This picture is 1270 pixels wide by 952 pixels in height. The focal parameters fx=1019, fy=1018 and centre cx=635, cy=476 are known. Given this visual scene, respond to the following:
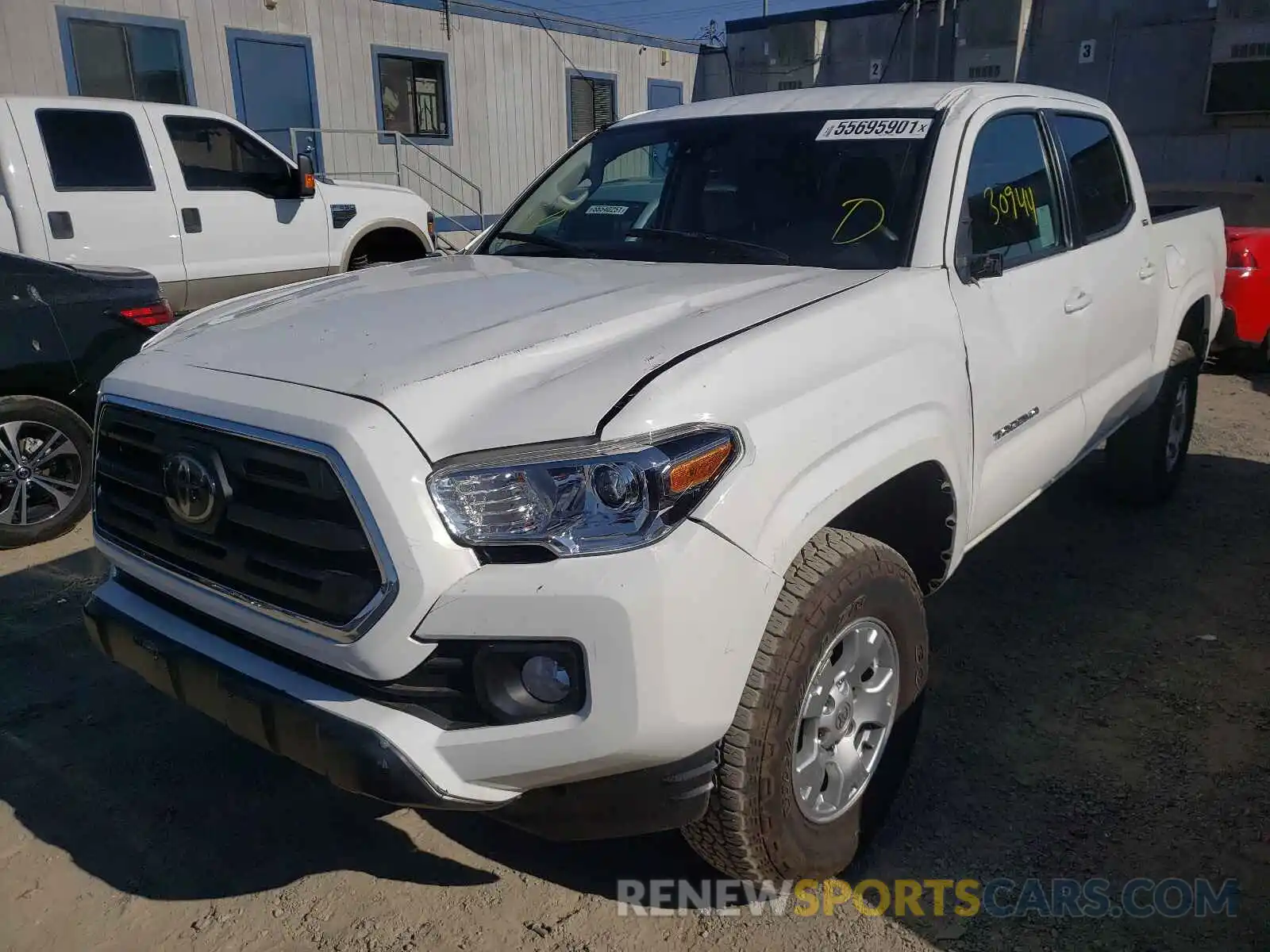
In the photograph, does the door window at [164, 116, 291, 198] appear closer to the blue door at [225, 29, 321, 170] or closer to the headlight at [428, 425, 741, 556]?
the blue door at [225, 29, 321, 170]

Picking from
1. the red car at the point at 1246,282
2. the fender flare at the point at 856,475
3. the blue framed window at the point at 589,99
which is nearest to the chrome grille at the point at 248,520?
the fender flare at the point at 856,475

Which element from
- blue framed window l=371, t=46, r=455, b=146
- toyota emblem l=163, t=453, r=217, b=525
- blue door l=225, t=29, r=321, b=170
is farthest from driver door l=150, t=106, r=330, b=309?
toyota emblem l=163, t=453, r=217, b=525

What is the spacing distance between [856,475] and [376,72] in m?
12.7

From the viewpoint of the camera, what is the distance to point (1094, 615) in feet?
13.3

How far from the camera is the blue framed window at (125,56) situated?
10617 mm

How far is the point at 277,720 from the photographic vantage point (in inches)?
82.0

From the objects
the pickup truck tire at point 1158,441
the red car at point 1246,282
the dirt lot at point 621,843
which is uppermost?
the red car at point 1246,282

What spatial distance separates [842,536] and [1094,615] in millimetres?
2237

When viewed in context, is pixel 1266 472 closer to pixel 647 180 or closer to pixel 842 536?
pixel 647 180

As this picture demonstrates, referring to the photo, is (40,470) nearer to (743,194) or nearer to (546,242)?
(546,242)

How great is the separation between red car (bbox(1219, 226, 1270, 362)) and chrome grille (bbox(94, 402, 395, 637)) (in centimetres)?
745

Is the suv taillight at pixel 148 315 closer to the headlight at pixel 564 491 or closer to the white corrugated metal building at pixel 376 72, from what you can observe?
the headlight at pixel 564 491

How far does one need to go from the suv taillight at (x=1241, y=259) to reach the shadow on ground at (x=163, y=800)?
7319mm

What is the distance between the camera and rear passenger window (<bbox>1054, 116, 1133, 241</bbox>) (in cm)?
388
